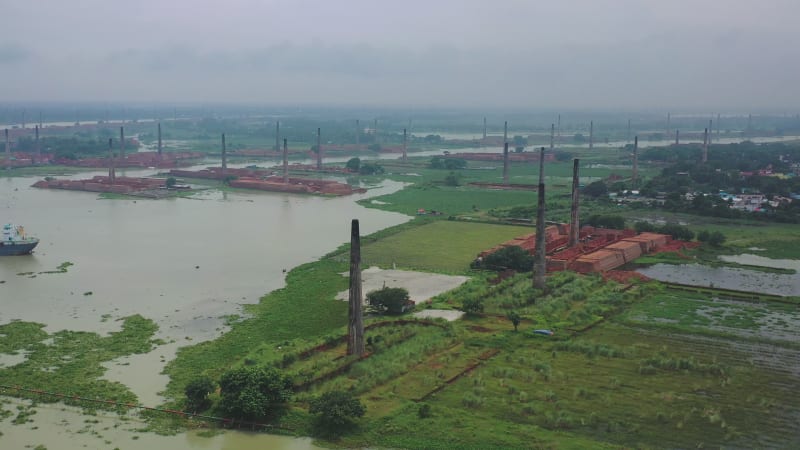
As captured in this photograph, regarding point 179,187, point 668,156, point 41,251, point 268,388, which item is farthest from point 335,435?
point 668,156

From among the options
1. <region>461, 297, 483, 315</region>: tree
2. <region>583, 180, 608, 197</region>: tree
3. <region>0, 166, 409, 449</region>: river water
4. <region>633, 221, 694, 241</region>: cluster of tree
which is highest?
<region>583, 180, 608, 197</region>: tree

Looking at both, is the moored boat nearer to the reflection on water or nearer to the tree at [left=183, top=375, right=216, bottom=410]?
the tree at [left=183, top=375, right=216, bottom=410]

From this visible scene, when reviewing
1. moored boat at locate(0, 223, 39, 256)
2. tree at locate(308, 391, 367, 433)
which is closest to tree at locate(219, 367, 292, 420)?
tree at locate(308, 391, 367, 433)

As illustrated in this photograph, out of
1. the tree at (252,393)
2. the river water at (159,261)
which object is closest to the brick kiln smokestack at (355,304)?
the tree at (252,393)

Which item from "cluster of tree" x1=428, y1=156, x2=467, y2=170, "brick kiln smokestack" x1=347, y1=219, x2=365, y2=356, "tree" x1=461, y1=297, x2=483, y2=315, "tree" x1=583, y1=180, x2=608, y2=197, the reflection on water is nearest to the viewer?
"brick kiln smokestack" x1=347, y1=219, x2=365, y2=356

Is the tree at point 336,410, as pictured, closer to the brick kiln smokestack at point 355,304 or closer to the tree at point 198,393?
the tree at point 198,393
